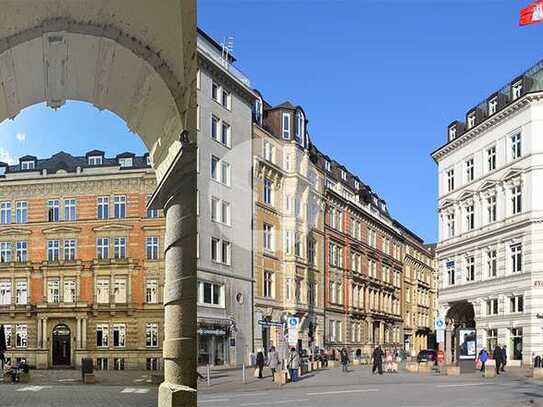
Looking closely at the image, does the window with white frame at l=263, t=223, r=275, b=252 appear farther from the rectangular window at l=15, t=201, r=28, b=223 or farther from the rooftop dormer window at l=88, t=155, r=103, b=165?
the rectangular window at l=15, t=201, r=28, b=223

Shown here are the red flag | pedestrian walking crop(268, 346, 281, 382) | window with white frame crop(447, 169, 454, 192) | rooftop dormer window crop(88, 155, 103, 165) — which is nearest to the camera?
rooftop dormer window crop(88, 155, 103, 165)

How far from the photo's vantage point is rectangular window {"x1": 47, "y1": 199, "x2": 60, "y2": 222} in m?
2.90

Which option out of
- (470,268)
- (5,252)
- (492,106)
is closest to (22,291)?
(5,252)

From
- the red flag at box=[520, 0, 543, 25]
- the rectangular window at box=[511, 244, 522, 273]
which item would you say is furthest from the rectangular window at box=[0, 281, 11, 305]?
the rectangular window at box=[511, 244, 522, 273]

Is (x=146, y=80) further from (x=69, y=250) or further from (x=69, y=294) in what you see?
(x=69, y=294)

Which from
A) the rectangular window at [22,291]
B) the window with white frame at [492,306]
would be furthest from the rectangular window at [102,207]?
the window with white frame at [492,306]

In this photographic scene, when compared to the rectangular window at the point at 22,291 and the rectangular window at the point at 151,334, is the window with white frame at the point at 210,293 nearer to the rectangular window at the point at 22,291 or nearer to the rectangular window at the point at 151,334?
the rectangular window at the point at 151,334

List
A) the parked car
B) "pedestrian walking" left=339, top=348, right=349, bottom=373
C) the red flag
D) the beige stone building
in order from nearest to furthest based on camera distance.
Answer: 1. the beige stone building
2. the red flag
3. "pedestrian walking" left=339, top=348, right=349, bottom=373
4. the parked car

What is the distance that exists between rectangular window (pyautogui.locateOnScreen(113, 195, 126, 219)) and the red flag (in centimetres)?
351

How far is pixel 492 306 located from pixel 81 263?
26.2m

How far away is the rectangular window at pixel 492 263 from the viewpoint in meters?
27.1

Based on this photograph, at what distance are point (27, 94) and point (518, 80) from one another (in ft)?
83.2

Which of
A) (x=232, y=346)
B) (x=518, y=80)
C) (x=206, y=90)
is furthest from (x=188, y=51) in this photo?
(x=518, y=80)

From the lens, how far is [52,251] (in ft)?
9.48
